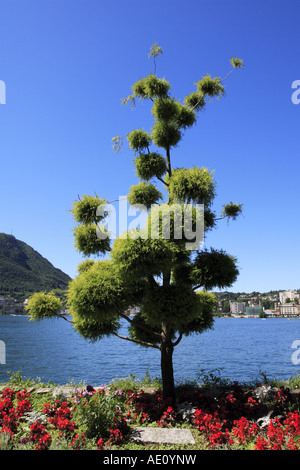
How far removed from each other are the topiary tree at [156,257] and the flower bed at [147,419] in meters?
1.13

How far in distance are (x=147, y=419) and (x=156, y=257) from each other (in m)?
4.05

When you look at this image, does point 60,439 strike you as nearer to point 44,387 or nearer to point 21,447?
point 21,447

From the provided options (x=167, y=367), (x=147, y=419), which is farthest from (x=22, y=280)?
(x=147, y=419)

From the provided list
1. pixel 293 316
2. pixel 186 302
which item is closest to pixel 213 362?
pixel 186 302

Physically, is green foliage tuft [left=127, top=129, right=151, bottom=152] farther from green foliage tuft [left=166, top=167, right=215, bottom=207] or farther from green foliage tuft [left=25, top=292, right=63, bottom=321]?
green foliage tuft [left=25, top=292, right=63, bottom=321]


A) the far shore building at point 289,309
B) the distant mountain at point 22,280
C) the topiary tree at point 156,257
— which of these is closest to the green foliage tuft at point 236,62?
the topiary tree at point 156,257

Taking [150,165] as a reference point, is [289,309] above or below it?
below

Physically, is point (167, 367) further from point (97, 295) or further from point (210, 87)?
point (210, 87)

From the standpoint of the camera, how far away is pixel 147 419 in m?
7.47

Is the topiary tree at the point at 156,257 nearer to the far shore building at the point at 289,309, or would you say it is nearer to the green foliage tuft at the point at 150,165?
the green foliage tuft at the point at 150,165

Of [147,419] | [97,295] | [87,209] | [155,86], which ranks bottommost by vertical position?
[147,419]

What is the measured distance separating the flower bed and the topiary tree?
113cm

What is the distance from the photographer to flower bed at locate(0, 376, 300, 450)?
19.3 ft

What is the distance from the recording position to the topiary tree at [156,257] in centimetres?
754
